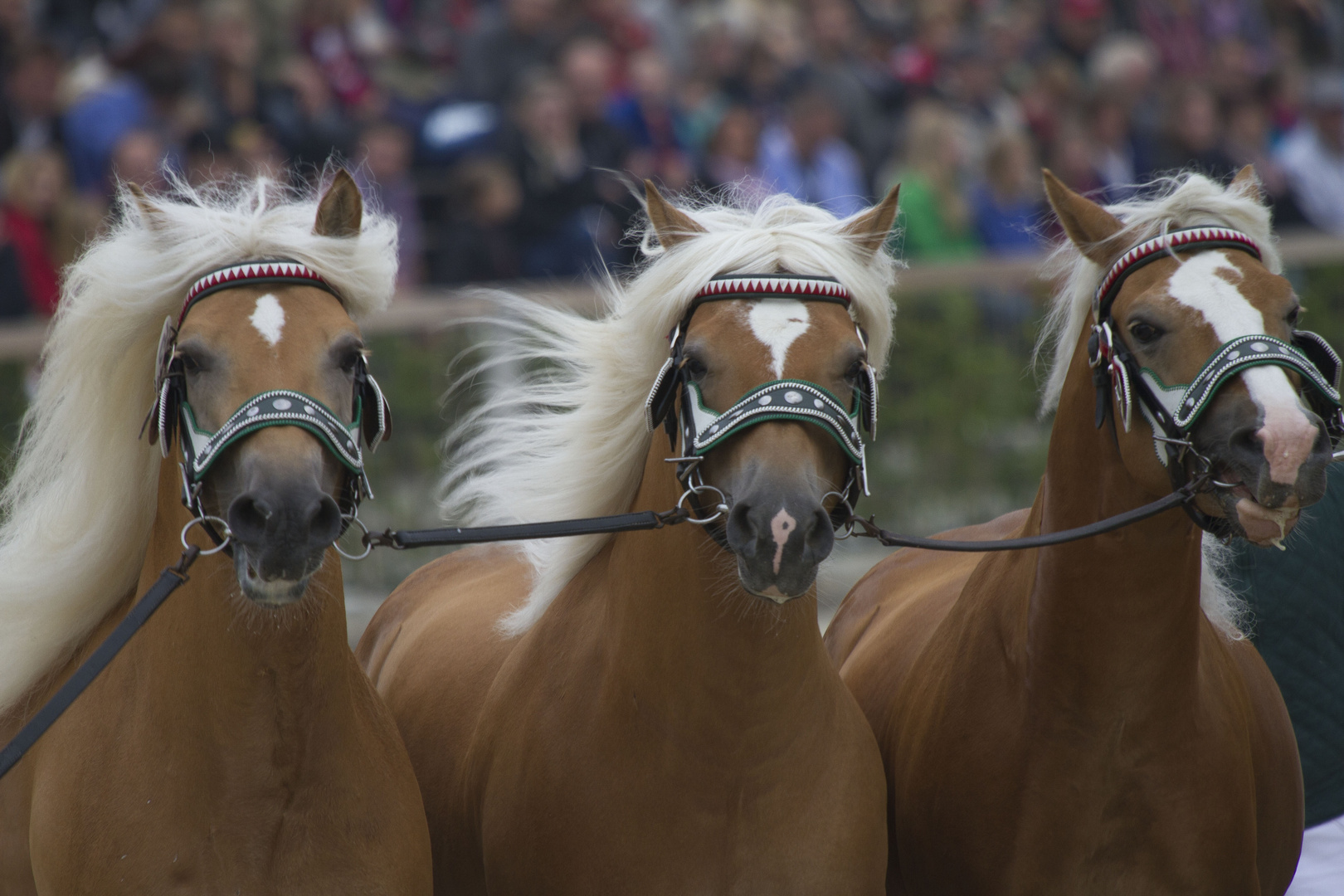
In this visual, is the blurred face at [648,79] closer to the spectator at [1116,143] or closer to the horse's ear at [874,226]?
the spectator at [1116,143]

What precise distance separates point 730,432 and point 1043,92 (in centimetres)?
945

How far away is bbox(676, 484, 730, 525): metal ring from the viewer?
9.50 ft

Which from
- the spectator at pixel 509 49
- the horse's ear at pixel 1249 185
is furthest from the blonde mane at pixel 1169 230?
the spectator at pixel 509 49

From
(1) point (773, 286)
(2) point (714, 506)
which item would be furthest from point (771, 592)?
(1) point (773, 286)

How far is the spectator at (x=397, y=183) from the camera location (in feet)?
28.2

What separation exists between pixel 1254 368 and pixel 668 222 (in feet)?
4.35

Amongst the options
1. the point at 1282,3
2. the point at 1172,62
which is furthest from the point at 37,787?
the point at 1282,3

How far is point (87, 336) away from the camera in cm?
309

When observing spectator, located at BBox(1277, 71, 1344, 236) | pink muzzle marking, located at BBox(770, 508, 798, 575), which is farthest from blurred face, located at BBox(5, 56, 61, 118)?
spectator, located at BBox(1277, 71, 1344, 236)

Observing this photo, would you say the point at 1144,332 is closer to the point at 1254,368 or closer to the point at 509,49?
Answer: the point at 1254,368

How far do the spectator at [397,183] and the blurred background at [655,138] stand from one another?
0.06 feet

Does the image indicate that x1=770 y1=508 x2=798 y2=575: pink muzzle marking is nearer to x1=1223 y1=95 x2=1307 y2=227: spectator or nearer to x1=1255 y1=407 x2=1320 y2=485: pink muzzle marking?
x1=1255 y1=407 x2=1320 y2=485: pink muzzle marking

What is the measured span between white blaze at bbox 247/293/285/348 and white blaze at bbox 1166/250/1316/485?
1919 mm

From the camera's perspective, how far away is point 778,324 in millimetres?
2992
